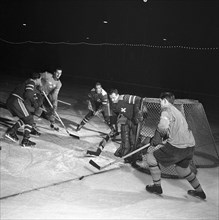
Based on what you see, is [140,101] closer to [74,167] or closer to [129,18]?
[74,167]

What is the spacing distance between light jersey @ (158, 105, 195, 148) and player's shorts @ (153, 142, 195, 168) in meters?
0.07

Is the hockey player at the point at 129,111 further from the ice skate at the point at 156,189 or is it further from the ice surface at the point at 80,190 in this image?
the ice skate at the point at 156,189

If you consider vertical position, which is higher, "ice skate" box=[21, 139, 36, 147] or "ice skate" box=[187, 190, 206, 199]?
"ice skate" box=[187, 190, 206, 199]

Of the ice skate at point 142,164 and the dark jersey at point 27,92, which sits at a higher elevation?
the dark jersey at point 27,92

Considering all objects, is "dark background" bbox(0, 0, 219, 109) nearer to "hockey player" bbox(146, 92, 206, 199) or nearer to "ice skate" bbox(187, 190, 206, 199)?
"ice skate" bbox(187, 190, 206, 199)

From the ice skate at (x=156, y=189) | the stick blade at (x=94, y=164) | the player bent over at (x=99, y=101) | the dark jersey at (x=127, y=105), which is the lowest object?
the stick blade at (x=94, y=164)

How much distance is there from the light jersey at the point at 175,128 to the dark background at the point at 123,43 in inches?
484

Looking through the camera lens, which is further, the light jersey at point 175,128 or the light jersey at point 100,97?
the light jersey at point 100,97

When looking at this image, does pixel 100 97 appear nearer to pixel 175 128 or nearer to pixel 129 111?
pixel 129 111

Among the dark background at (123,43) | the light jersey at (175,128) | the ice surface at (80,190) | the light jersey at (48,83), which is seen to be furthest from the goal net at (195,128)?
the dark background at (123,43)

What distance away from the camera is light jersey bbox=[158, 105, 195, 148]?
4.43 meters

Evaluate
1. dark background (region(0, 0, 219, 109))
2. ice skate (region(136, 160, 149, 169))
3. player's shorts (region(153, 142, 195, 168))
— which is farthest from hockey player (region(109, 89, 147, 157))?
dark background (region(0, 0, 219, 109))

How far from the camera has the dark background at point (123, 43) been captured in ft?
58.1

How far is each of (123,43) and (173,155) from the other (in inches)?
663
